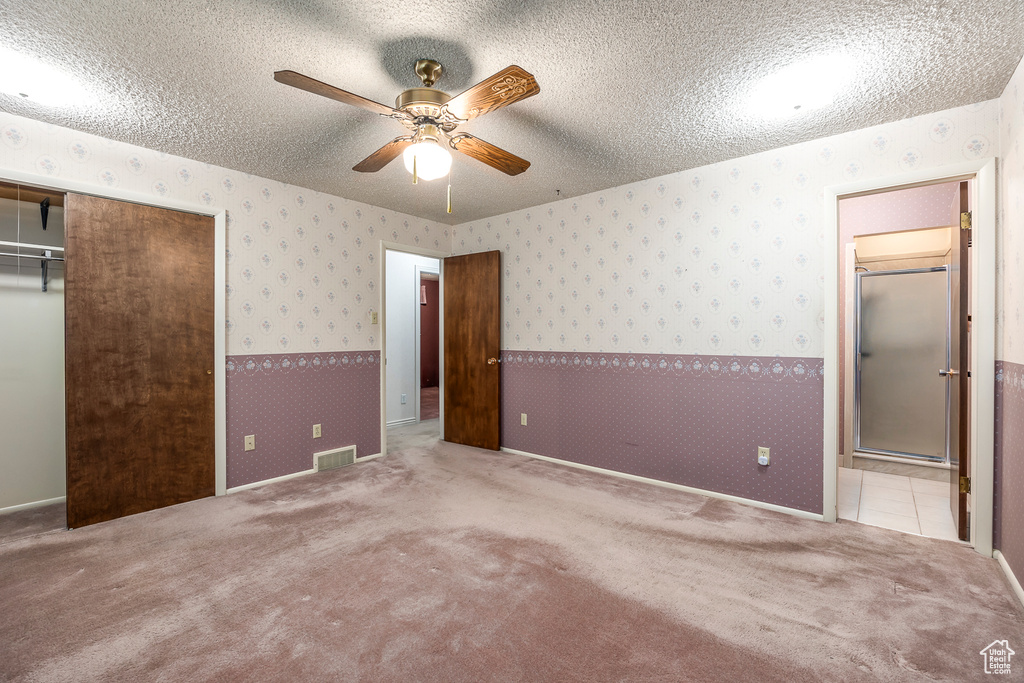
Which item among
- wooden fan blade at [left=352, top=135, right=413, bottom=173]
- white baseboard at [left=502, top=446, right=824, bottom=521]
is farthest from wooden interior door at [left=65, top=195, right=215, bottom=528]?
white baseboard at [left=502, top=446, right=824, bottom=521]

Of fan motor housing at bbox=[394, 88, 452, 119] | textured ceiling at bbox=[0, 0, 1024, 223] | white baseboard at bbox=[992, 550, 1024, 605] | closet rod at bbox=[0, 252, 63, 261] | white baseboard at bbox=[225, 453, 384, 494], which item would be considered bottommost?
white baseboard at bbox=[225, 453, 384, 494]

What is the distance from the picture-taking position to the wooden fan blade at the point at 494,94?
1597 mm

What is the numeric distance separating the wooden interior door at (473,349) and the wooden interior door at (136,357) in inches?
87.0

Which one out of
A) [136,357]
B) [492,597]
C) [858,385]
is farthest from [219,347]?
[858,385]

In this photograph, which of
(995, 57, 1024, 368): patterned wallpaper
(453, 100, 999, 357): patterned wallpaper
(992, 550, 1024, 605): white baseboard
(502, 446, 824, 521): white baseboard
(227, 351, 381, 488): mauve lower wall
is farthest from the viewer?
(227, 351, 381, 488): mauve lower wall

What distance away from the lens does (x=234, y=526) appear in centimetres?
266

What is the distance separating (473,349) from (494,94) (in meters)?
3.08

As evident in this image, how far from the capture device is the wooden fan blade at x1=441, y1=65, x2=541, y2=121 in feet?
5.24

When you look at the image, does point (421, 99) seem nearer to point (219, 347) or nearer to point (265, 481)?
point (219, 347)

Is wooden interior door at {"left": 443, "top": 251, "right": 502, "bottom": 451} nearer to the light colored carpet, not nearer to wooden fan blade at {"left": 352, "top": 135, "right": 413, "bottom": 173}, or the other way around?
the light colored carpet

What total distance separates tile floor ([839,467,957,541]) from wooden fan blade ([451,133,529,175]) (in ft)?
9.68

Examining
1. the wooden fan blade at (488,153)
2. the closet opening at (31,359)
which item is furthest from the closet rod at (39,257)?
the wooden fan blade at (488,153)

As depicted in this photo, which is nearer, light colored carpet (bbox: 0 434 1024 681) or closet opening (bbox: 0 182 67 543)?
light colored carpet (bbox: 0 434 1024 681)

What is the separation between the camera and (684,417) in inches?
129
